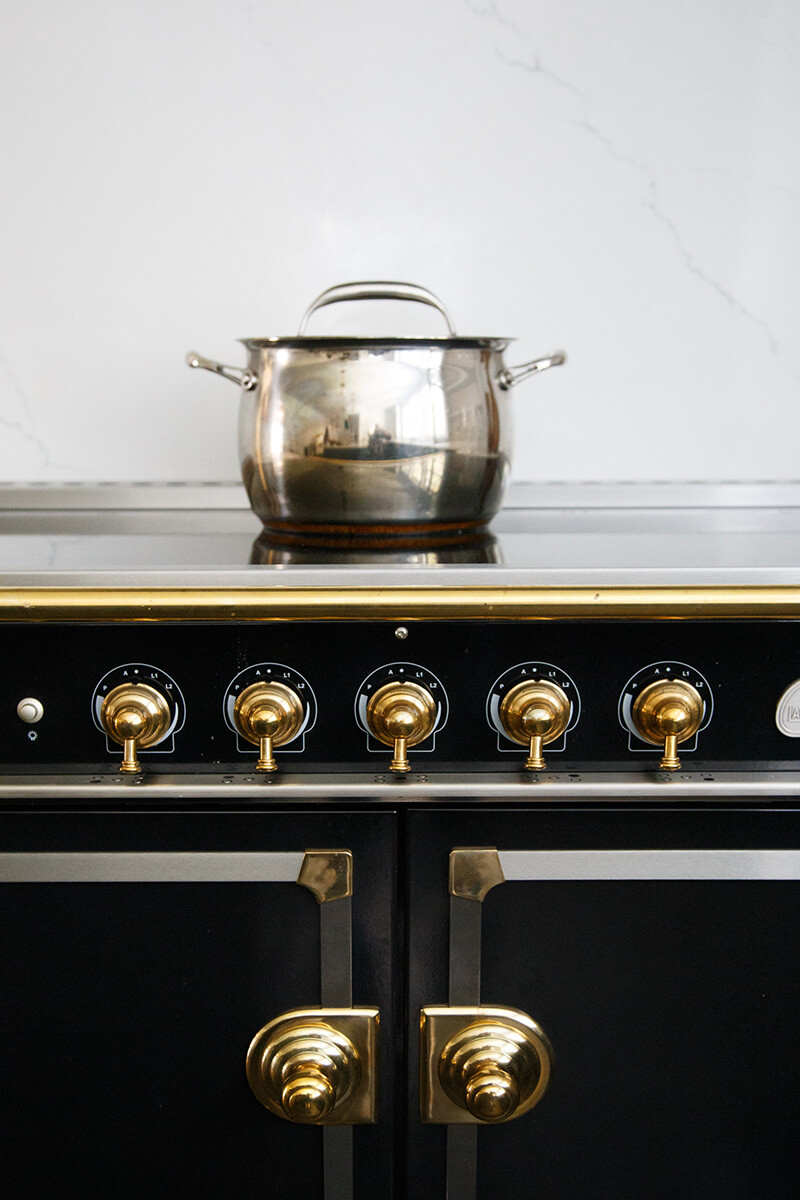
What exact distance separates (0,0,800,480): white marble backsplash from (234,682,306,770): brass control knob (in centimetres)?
57

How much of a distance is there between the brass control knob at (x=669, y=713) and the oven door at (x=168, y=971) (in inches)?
7.7

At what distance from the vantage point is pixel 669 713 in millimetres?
643

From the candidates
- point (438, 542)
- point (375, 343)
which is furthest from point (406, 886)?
point (375, 343)

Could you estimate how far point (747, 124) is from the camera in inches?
43.3

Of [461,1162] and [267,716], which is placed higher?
[267,716]

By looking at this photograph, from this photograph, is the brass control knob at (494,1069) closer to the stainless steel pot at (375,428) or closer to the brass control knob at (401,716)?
the brass control knob at (401,716)

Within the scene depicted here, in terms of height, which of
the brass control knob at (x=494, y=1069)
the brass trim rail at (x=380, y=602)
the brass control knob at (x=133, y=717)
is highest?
the brass trim rail at (x=380, y=602)

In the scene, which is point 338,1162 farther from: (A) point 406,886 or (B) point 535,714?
(B) point 535,714

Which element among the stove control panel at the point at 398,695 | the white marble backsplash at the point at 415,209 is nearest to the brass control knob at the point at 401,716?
the stove control panel at the point at 398,695

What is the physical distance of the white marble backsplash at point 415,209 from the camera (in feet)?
3.54

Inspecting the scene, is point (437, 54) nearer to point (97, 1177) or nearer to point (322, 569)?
point (322, 569)

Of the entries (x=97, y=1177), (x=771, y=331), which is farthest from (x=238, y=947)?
(x=771, y=331)

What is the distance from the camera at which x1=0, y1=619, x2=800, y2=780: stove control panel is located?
647 mm

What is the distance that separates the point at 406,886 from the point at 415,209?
79 cm
